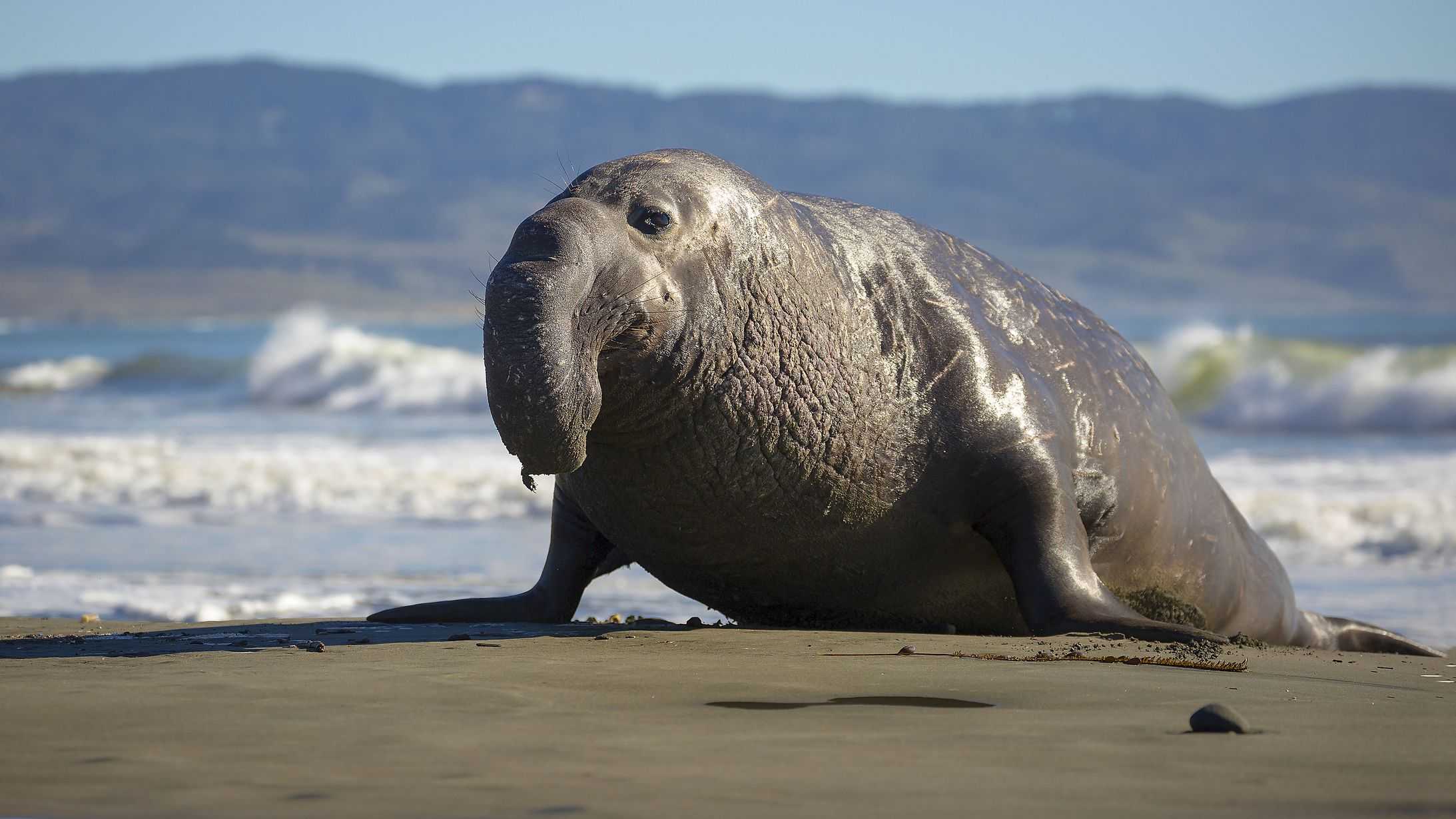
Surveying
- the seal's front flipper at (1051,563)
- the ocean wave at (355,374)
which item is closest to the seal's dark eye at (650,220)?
the seal's front flipper at (1051,563)

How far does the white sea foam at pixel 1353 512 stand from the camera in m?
11.2

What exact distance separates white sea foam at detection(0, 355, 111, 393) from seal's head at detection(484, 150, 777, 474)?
35658 millimetres

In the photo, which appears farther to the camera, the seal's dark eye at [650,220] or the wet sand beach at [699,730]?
the seal's dark eye at [650,220]

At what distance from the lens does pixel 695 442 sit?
5352 millimetres

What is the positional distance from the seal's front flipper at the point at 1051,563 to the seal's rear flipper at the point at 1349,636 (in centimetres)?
180

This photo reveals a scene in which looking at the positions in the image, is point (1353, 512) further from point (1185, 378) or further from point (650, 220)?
point (1185, 378)

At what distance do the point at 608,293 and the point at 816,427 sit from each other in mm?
866

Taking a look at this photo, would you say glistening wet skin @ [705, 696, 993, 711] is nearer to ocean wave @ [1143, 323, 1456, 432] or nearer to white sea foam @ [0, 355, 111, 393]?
ocean wave @ [1143, 323, 1456, 432]

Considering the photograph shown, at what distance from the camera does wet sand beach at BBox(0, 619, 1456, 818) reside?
122 inches

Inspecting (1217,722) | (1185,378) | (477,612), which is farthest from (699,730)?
(1185,378)

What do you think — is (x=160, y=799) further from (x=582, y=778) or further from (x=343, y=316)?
(x=343, y=316)

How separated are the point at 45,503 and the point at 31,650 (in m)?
8.58

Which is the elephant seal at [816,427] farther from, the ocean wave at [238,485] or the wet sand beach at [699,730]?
the ocean wave at [238,485]

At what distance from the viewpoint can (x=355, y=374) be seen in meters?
33.9
